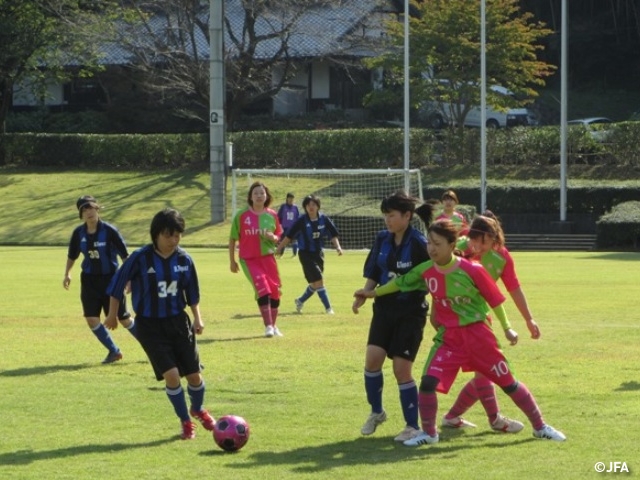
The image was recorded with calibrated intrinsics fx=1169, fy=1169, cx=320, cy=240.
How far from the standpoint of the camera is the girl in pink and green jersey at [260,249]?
611 inches

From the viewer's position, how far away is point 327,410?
1023 cm

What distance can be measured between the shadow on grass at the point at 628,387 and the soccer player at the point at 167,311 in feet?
13.4

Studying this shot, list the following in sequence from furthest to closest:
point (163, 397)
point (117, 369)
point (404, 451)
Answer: point (117, 369) → point (163, 397) → point (404, 451)

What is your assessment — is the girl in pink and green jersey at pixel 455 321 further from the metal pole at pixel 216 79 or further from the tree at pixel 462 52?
the tree at pixel 462 52

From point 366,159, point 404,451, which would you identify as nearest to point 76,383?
point 404,451

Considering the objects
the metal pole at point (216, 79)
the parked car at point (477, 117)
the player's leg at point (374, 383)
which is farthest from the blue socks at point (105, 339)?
the parked car at point (477, 117)

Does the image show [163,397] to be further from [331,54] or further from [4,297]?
[331,54]

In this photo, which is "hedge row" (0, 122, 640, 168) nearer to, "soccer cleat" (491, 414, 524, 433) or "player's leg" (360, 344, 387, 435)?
"soccer cleat" (491, 414, 524, 433)

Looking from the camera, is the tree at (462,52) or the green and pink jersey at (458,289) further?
the tree at (462,52)

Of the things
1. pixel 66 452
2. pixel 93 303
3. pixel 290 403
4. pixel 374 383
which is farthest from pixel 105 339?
pixel 374 383

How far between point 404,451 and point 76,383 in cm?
Result: 452

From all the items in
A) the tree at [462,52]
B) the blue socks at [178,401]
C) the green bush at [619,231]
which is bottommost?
the green bush at [619,231]

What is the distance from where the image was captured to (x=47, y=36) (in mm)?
52312

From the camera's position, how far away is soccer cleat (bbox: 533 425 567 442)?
8750 millimetres
